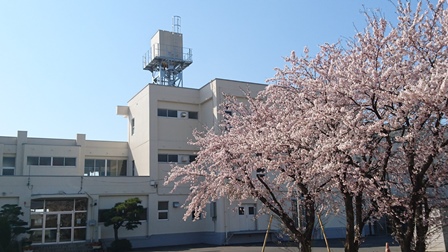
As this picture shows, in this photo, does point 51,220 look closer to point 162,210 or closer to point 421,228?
point 162,210

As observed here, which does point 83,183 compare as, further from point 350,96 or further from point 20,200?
point 350,96

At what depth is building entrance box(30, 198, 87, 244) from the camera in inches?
870

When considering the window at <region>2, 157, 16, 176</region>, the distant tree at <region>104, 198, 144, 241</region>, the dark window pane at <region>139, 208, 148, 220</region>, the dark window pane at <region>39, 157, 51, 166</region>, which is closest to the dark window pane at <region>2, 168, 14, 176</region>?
the window at <region>2, 157, 16, 176</region>

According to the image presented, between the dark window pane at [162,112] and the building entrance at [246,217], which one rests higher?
the dark window pane at [162,112]

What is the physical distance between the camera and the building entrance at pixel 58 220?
22.1 metres

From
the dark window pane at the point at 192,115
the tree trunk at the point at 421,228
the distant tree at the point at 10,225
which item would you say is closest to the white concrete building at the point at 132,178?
the dark window pane at the point at 192,115

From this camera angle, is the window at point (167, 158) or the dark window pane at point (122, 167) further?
the dark window pane at point (122, 167)

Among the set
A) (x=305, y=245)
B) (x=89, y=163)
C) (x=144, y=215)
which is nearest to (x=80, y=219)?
(x=144, y=215)

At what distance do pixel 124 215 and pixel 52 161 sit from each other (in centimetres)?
793

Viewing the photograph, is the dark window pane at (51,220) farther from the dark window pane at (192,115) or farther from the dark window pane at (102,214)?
the dark window pane at (192,115)

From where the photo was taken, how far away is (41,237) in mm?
22078

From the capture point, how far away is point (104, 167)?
96.9ft

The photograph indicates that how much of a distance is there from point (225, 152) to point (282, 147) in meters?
1.76

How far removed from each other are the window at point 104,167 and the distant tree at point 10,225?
880 cm
